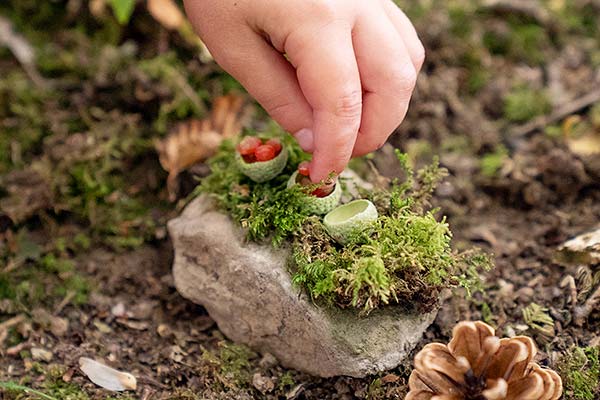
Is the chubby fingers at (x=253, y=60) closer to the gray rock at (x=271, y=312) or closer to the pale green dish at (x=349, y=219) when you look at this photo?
the pale green dish at (x=349, y=219)

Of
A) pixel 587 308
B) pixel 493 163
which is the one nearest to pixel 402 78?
pixel 587 308

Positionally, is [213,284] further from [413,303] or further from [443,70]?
[443,70]

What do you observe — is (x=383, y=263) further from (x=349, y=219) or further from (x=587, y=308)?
(x=587, y=308)

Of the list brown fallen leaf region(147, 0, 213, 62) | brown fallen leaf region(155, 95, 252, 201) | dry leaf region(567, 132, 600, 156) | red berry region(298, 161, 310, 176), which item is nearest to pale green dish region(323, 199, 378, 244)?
red berry region(298, 161, 310, 176)

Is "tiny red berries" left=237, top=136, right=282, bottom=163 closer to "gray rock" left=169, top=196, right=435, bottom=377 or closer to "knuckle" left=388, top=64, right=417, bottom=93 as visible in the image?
"gray rock" left=169, top=196, right=435, bottom=377

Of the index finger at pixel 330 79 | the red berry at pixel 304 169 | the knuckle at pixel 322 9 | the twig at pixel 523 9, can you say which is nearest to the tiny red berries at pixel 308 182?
the red berry at pixel 304 169

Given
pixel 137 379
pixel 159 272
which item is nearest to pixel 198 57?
pixel 159 272
